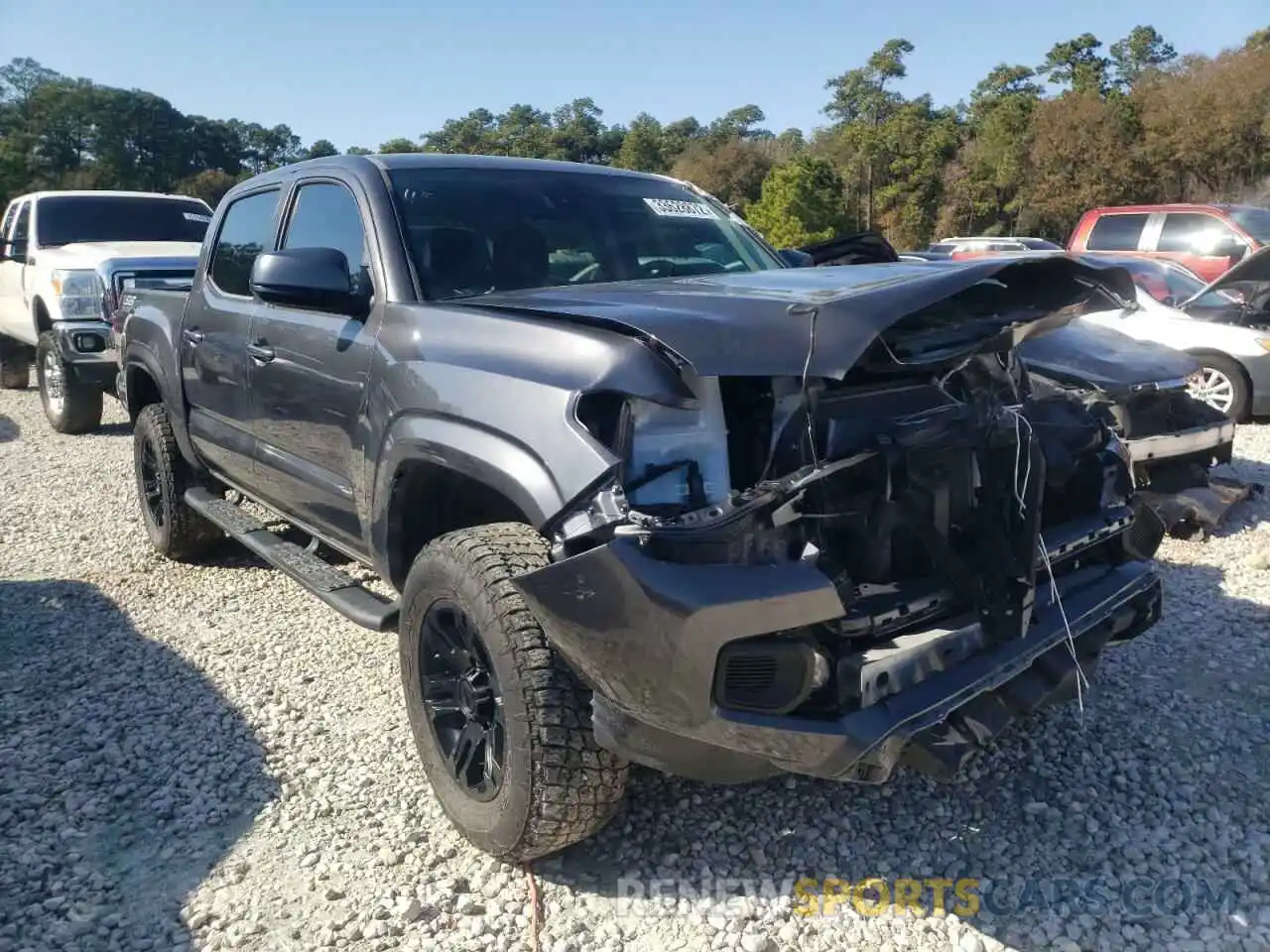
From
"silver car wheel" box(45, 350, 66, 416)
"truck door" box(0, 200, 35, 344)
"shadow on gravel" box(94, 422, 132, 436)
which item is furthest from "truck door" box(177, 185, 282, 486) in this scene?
"truck door" box(0, 200, 35, 344)

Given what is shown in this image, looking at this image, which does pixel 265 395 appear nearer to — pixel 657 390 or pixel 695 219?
pixel 695 219

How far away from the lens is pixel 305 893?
262 centimetres

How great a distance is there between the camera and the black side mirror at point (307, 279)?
301 cm

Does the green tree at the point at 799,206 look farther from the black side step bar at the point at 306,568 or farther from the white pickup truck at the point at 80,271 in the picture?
the black side step bar at the point at 306,568

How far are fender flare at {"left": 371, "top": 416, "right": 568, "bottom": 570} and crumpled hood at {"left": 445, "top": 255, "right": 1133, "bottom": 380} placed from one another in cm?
36

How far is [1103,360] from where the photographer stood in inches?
213

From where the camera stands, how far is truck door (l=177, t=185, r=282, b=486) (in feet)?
13.5

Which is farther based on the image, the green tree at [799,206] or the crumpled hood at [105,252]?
the green tree at [799,206]

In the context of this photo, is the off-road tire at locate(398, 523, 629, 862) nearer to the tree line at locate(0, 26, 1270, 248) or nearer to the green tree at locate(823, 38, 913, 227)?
the tree line at locate(0, 26, 1270, 248)

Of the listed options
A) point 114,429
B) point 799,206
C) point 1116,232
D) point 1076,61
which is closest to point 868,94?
point 1076,61

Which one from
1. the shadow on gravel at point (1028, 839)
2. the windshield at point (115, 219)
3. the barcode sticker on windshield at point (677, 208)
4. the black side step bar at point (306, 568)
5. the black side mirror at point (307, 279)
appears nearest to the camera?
the shadow on gravel at point (1028, 839)

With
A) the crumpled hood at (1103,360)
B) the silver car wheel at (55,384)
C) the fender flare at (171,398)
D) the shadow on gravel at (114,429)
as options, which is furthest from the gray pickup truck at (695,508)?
the shadow on gravel at (114,429)

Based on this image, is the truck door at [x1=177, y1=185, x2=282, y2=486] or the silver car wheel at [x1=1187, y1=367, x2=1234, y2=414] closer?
the truck door at [x1=177, y1=185, x2=282, y2=486]

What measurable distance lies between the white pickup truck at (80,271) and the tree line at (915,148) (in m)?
5.72
